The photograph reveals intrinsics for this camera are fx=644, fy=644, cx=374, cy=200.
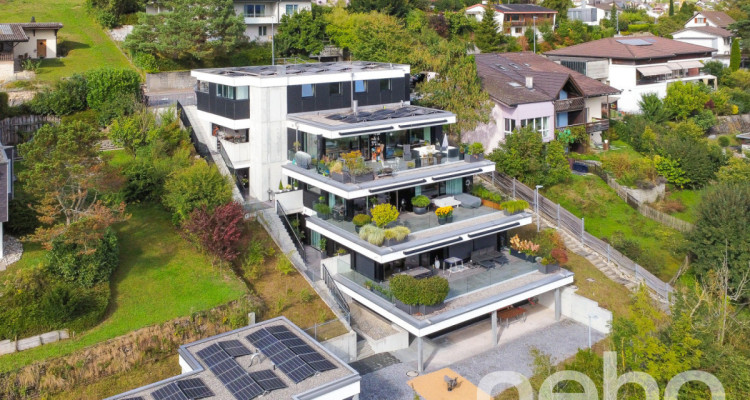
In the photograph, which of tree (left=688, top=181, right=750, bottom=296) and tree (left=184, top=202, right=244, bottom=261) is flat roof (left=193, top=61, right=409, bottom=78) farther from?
tree (left=688, top=181, right=750, bottom=296)

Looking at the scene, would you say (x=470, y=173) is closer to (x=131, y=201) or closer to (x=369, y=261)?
(x=369, y=261)

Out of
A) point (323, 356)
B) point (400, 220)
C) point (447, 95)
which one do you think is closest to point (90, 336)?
point (323, 356)

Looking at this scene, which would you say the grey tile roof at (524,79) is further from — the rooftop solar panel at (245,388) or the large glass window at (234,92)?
the rooftop solar panel at (245,388)

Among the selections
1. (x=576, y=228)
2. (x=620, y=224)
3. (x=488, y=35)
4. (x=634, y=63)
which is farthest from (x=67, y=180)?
(x=488, y=35)

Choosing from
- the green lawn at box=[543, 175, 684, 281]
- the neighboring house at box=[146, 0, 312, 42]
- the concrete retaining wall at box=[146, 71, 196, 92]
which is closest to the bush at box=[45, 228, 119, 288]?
the concrete retaining wall at box=[146, 71, 196, 92]

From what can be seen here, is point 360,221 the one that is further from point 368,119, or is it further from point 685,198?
point 685,198

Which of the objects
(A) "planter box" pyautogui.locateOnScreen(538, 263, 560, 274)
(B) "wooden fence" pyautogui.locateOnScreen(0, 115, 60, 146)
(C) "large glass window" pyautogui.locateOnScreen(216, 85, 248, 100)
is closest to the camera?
(A) "planter box" pyautogui.locateOnScreen(538, 263, 560, 274)
